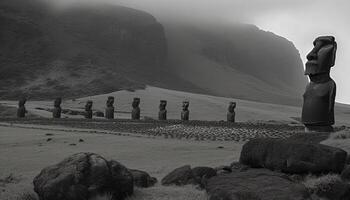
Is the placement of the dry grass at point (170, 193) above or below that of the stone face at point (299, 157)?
below

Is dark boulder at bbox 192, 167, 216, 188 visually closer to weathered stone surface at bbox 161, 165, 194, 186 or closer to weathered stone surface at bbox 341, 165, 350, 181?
weathered stone surface at bbox 161, 165, 194, 186

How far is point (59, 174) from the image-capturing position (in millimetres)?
10203

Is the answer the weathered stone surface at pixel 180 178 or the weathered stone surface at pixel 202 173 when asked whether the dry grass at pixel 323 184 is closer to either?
the weathered stone surface at pixel 202 173

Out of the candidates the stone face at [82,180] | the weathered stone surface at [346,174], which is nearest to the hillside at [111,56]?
the stone face at [82,180]

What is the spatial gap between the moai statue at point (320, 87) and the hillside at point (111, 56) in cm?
7119

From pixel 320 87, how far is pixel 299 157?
5939mm

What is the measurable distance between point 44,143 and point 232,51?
174 meters

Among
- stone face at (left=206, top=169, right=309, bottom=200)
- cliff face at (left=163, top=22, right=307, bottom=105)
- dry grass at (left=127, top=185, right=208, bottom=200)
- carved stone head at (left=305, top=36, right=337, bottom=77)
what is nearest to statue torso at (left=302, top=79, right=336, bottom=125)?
carved stone head at (left=305, top=36, right=337, bottom=77)

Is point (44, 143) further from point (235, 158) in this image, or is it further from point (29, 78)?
point (29, 78)

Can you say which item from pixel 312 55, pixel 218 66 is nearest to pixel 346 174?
pixel 312 55

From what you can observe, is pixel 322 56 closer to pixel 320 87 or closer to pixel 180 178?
pixel 320 87

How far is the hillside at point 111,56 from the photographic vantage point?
96812 mm

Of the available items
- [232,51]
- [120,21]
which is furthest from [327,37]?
[232,51]

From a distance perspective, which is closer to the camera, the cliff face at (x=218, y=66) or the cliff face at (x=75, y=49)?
the cliff face at (x=75, y=49)
